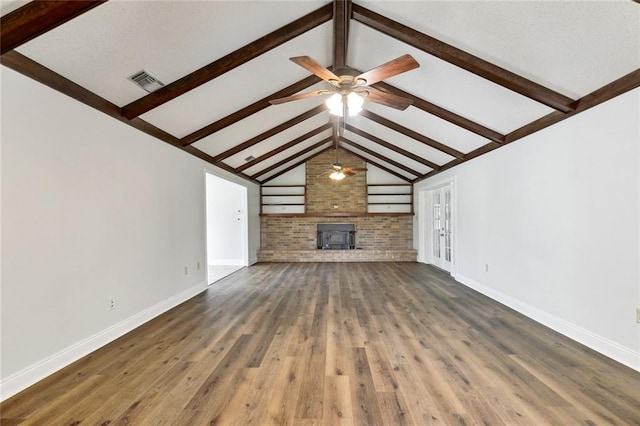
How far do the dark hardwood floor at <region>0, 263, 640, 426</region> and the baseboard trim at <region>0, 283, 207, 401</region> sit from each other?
71 mm

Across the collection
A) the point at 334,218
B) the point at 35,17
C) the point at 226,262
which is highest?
the point at 35,17

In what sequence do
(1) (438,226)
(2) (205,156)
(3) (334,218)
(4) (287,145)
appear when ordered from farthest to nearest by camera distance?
(3) (334,218), (1) (438,226), (4) (287,145), (2) (205,156)

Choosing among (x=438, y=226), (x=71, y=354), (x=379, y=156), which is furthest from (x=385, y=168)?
(x=71, y=354)

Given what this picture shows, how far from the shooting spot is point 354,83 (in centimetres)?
284

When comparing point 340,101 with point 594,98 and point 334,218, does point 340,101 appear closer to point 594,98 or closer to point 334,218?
point 594,98

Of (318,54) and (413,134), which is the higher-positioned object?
(318,54)

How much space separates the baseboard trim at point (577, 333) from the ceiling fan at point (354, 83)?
2.79 m

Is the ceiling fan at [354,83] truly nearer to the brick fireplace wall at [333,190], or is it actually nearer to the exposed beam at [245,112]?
the exposed beam at [245,112]

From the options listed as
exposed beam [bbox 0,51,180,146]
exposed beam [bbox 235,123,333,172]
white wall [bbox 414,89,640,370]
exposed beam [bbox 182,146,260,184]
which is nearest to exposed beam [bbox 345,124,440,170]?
exposed beam [bbox 235,123,333,172]

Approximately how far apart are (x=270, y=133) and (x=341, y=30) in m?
2.61

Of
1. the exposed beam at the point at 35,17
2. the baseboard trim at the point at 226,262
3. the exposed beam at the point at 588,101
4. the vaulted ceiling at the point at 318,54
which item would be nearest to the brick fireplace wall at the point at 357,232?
the baseboard trim at the point at 226,262

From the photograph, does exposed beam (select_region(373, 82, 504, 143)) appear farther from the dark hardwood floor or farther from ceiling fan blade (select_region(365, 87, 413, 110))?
the dark hardwood floor

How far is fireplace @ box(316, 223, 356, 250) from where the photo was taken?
876cm

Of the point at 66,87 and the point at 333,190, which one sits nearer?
the point at 66,87
